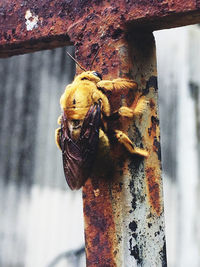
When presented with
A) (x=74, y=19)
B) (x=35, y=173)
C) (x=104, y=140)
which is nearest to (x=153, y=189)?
(x=104, y=140)

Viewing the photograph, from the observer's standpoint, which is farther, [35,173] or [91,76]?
[35,173]

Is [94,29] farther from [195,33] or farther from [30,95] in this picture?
[195,33]

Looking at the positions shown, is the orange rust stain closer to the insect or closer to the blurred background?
the insect

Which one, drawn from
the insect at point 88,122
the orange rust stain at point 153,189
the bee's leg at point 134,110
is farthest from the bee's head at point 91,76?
the orange rust stain at point 153,189

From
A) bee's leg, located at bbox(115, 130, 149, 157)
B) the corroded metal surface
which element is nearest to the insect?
bee's leg, located at bbox(115, 130, 149, 157)

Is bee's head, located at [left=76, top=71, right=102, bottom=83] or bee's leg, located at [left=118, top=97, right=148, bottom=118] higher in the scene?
bee's head, located at [left=76, top=71, right=102, bottom=83]

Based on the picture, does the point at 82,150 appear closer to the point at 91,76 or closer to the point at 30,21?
the point at 91,76
